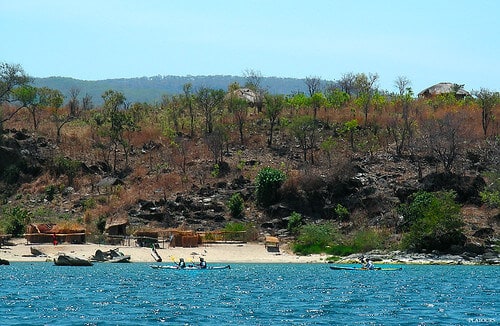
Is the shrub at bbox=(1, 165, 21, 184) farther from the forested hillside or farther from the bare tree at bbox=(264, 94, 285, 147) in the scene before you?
the bare tree at bbox=(264, 94, 285, 147)

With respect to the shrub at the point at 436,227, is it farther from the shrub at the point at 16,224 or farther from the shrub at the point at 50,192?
the shrub at the point at 50,192

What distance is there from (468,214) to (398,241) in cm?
823

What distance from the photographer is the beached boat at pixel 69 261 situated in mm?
58531

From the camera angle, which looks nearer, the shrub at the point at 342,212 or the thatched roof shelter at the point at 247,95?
the shrub at the point at 342,212

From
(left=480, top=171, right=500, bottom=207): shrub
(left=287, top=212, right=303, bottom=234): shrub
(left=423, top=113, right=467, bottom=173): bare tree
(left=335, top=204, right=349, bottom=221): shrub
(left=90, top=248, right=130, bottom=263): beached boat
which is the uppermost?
(left=423, top=113, right=467, bottom=173): bare tree

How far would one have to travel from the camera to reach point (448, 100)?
105 m

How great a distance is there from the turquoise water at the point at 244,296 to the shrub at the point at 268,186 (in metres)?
20.5

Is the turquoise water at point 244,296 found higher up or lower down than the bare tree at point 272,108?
lower down

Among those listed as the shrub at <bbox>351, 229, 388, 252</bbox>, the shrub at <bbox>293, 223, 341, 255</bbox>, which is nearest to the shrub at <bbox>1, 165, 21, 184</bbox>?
the shrub at <bbox>293, 223, 341, 255</bbox>

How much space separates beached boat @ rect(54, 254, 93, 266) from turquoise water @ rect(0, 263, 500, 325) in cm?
79

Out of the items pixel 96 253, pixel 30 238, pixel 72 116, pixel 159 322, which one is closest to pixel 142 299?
pixel 159 322

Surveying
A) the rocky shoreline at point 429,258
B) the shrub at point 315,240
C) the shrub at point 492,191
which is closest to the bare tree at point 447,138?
the shrub at point 492,191

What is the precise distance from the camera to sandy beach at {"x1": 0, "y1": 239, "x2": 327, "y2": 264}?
6297 centimetres

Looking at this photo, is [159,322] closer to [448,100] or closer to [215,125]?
[215,125]
